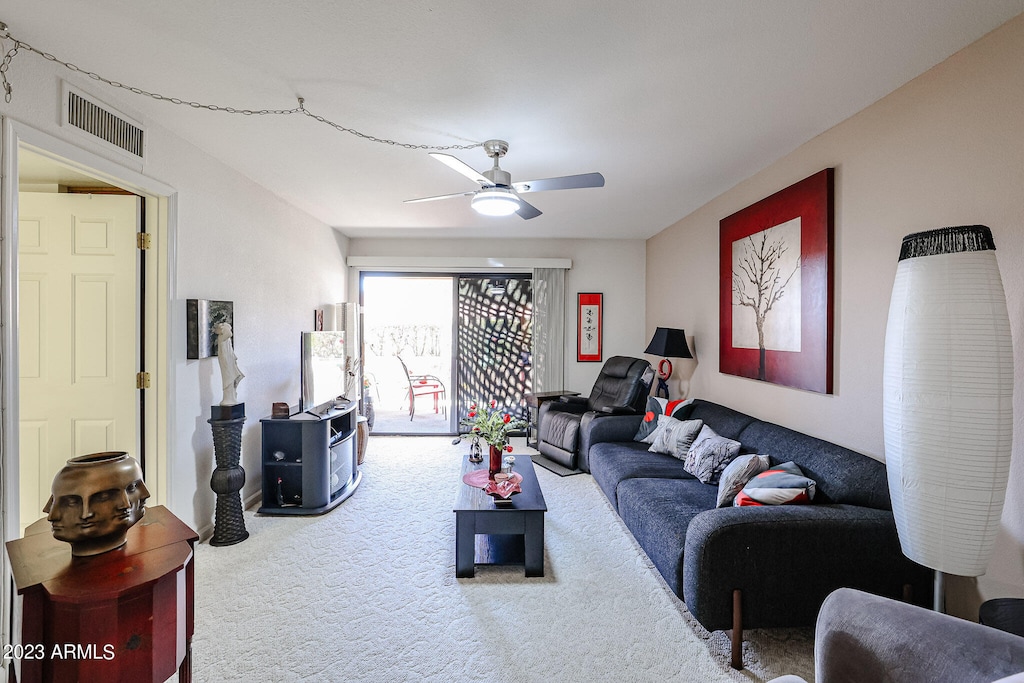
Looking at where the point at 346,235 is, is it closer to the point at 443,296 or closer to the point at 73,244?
the point at 443,296

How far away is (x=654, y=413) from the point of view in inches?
158

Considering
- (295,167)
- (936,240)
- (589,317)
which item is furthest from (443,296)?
(936,240)

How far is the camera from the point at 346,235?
5.52 m

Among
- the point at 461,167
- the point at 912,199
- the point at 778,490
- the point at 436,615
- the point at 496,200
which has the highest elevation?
the point at 461,167

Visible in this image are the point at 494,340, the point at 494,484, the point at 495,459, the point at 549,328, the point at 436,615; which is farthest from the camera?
the point at 494,340

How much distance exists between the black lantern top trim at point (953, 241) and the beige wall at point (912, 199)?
0.34m

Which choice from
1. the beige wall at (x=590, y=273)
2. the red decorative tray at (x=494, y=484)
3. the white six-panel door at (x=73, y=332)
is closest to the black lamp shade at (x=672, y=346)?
the beige wall at (x=590, y=273)

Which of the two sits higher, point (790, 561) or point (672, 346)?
point (672, 346)

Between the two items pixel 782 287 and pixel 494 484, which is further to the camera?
pixel 782 287

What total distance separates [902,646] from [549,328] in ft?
15.5

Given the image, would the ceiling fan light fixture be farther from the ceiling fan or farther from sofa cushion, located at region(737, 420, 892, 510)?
sofa cushion, located at region(737, 420, 892, 510)

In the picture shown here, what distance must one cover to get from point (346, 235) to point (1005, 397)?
5707mm

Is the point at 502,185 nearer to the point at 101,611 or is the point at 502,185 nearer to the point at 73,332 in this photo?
the point at 101,611

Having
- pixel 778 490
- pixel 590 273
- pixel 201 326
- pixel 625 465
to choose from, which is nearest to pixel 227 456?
pixel 201 326
